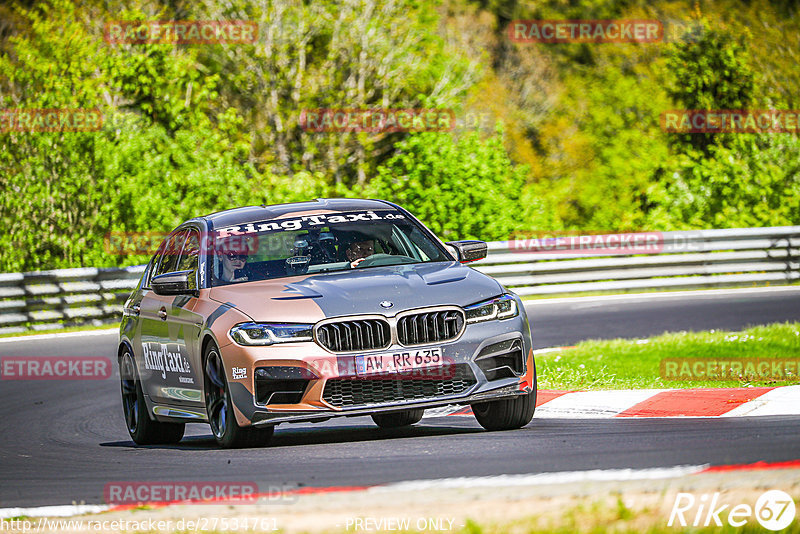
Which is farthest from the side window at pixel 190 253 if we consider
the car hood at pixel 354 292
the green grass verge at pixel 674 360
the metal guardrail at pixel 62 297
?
the metal guardrail at pixel 62 297

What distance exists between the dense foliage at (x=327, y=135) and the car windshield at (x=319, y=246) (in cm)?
1377

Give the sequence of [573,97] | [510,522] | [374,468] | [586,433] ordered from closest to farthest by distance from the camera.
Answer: [510,522]
[374,468]
[586,433]
[573,97]

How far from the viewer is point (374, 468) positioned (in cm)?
676

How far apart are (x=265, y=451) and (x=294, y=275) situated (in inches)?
47.8

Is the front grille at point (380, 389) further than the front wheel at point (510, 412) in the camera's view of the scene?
No

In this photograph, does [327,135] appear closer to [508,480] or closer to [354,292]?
[354,292]

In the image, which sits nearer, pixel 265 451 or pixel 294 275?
pixel 265 451

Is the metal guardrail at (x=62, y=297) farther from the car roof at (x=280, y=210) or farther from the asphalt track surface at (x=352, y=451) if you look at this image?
the car roof at (x=280, y=210)

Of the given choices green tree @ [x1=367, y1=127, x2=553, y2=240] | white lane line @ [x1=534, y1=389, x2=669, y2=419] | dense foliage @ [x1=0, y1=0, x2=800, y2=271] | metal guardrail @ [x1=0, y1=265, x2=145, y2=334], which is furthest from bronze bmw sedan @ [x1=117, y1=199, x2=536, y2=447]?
green tree @ [x1=367, y1=127, x2=553, y2=240]

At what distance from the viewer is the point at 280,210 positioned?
942 centimetres

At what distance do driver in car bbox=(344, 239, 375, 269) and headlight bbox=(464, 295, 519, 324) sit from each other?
111 centimetres

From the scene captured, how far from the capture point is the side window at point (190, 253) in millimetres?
9156

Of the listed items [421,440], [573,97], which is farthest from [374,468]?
[573,97]

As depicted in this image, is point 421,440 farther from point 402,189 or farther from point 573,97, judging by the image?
point 573,97
